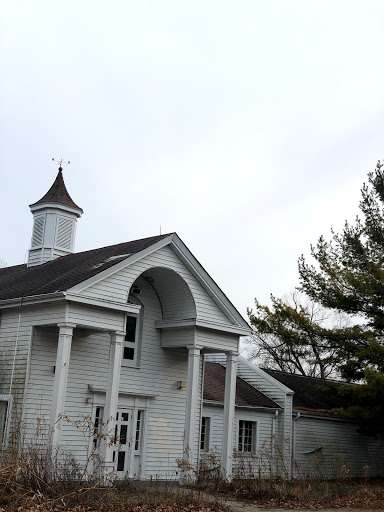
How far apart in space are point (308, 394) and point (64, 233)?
43.9ft

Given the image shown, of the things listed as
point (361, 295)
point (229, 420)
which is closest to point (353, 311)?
point (361, 295)

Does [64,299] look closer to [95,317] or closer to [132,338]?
[95,317]

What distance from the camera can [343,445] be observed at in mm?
28109

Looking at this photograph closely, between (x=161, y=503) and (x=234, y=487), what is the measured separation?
456 centimetres

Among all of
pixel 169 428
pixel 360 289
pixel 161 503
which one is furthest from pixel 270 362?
pixel 161 503

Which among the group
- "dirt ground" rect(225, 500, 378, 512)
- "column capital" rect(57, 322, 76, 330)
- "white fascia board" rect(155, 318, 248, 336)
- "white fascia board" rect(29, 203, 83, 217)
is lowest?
"dirt ground" rect(225, 500, 378, 512)

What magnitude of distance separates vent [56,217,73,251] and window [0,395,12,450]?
7.69 meters

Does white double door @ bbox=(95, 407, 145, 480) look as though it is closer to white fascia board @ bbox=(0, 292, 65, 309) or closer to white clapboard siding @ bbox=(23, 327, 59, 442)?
white clapboard siding @ bbox=(23, 327, 59, 442)

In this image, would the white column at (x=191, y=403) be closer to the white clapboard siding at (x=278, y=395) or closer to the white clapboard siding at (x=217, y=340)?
the white clapboard siding at (x=217, y=340)

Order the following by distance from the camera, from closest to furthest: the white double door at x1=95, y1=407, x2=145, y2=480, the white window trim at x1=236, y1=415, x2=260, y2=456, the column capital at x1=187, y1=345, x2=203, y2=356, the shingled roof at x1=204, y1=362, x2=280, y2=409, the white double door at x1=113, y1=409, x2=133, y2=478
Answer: the white double door at x1=113, y1=409, x2=133, y2=478, the white double door at x1=95, y1=407, x2=145, y2=480, the column capital at x1=187, y1=345, x2=203, y2=356, the shingled roof at x1=204, y1=362, x2=280, y2=409, the white window trim at x1=236, y1=415, x2=260, y2=456

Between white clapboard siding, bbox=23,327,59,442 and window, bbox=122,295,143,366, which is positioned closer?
white clapboard siding, bbox=23,327,59,442

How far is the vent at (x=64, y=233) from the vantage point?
947 inches

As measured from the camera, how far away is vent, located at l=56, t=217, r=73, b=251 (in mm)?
24062

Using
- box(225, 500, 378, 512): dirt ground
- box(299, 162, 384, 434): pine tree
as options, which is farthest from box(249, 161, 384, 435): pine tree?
box(225, 500, 378, 512): dirt ground
